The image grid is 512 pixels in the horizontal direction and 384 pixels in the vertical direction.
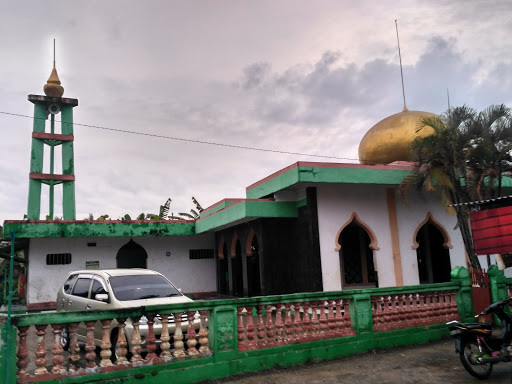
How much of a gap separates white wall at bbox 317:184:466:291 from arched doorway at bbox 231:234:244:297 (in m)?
5.15

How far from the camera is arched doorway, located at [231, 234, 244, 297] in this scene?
17.3 m

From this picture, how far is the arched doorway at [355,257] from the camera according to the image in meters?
15.7

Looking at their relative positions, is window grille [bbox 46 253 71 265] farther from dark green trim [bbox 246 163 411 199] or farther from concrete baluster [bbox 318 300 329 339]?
concrete baluster [bbox 318 300 329 339]

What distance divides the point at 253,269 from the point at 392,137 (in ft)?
25.2

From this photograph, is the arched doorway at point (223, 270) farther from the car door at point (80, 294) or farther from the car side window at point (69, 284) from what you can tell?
the car door at point (80, 294)

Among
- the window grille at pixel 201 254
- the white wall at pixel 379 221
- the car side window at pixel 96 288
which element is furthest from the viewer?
the window grille at pixel 201 254

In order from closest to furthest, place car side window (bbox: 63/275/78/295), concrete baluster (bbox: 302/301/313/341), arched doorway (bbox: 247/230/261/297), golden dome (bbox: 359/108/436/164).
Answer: concrete baluster (bbox: 302/301/313/341) < car side window (bbox: 63/275/78/295) < arched doorway (bbox: 247/230/261/297) < golden dome (bbox: 359/108/436/164)

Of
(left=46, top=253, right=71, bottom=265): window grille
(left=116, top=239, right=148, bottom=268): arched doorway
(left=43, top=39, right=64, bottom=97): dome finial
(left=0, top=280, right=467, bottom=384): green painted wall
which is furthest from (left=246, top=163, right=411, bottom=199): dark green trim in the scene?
(left=43, top=39, right=64, bottom=97): dome finial

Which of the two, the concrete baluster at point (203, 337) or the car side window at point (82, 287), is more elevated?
the car side window at point (82, 287)

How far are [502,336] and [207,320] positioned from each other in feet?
13.9

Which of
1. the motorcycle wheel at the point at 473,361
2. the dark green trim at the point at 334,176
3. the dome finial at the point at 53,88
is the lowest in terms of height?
the motorcycle wheel at the point at 473,361

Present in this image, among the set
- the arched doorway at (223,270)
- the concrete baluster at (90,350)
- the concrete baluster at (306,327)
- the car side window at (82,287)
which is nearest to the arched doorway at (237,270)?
the arched doorway at (223,270)

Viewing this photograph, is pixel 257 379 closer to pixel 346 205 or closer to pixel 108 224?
pixel 346 205

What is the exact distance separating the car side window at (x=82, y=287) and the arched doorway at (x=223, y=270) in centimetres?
1015
